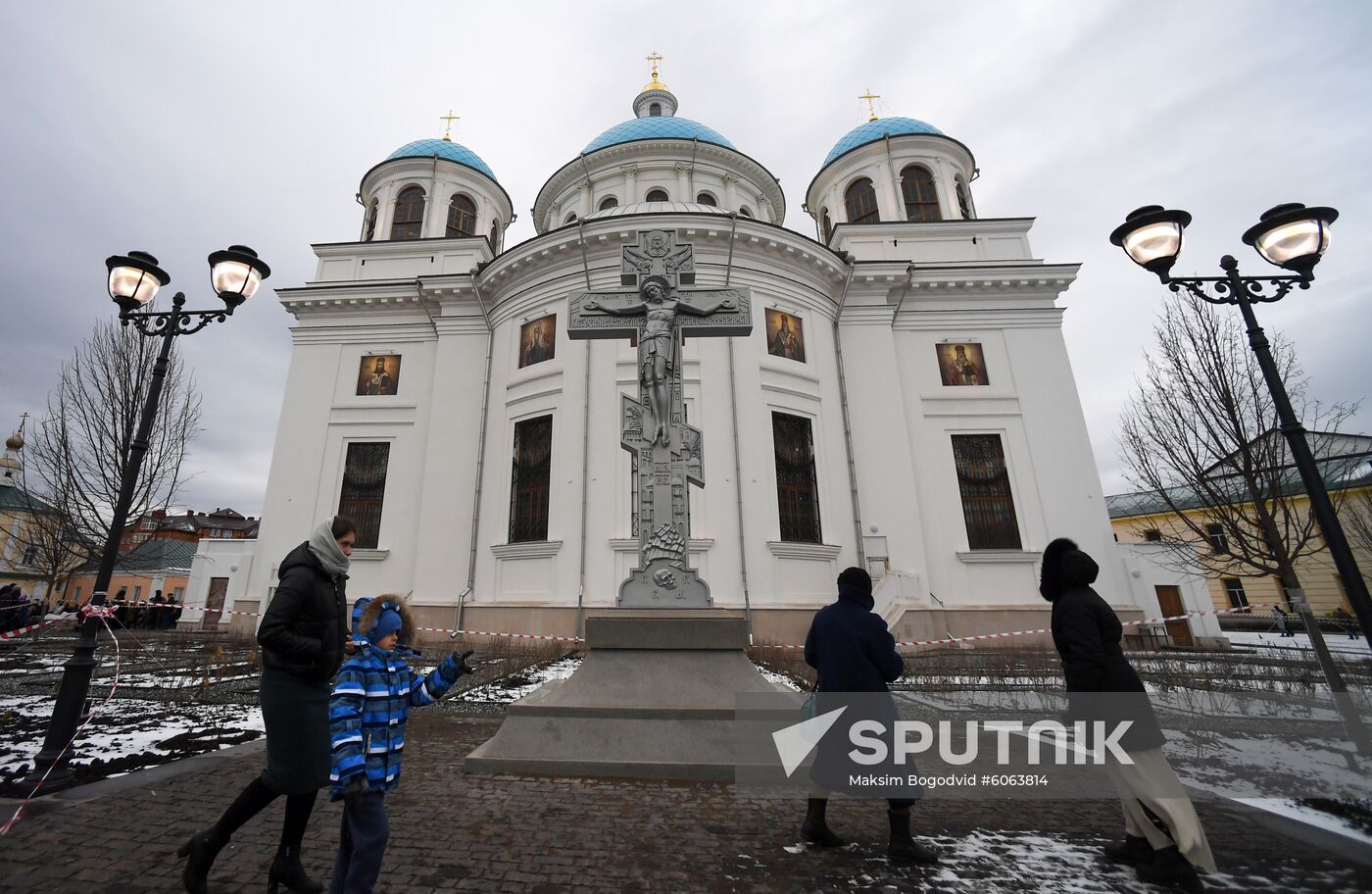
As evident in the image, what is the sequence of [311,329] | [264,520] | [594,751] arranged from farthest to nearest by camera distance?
[311,329] → [264,520] → [594,751]

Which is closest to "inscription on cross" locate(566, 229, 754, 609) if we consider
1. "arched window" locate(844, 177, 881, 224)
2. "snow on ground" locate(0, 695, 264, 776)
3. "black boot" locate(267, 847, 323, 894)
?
"black boot" locate(267, 847, 323, 894)

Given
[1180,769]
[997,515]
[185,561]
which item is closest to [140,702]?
[1180,769]

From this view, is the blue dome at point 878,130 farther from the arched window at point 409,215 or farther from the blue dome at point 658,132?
A: the arched window at point 409,215

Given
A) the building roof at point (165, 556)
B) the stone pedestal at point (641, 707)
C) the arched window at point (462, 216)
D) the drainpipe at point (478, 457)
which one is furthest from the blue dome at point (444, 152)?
the building roof at point (165, 556)

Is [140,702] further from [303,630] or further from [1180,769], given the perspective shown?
[1180,769]

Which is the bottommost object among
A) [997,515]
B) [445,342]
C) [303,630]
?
[303,630]

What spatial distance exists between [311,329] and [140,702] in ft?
51.8

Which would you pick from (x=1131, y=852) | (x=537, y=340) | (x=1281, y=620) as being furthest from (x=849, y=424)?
(x=1131, y=852)

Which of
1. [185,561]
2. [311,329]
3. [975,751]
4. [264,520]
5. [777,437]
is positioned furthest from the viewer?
[185,561]

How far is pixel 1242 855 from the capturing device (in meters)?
3.53

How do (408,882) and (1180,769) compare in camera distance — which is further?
(1180,769)

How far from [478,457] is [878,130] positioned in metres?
19.9

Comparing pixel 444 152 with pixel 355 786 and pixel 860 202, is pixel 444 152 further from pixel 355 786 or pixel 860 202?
pixel 355 786

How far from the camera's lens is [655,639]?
18.8 ft
